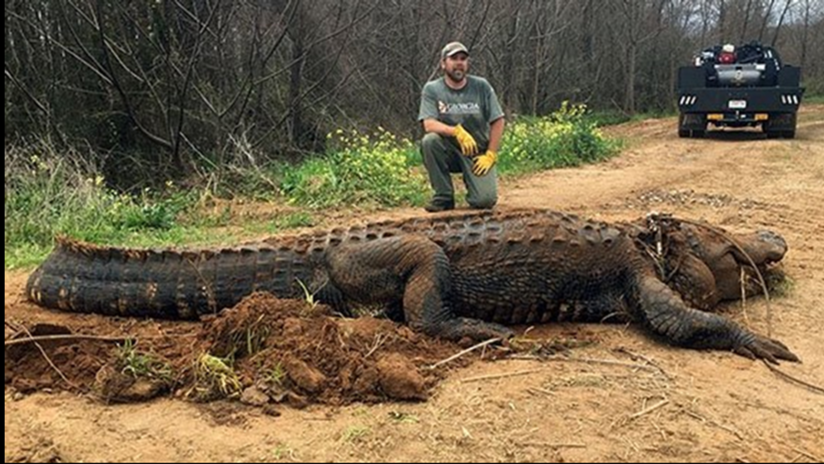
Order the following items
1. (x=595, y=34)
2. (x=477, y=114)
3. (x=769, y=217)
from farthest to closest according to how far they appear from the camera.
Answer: (x=595, y=34) < (x=769, y=217) < (x=477, y=114)

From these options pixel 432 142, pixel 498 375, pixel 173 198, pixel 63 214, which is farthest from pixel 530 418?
pixel 173 198

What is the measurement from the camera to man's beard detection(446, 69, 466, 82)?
6.79m

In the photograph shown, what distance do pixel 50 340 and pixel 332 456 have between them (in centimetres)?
166

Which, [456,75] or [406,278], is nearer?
[406,278]

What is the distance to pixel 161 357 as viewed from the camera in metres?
3.36

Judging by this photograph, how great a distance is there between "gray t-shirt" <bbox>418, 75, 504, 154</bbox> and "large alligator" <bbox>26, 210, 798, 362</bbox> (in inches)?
98.7

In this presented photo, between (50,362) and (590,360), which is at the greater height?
(50,362)

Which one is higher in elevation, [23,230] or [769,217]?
[23,230]

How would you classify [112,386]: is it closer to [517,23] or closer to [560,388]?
[560,388]

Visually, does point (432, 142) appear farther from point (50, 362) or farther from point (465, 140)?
point (50, 362)

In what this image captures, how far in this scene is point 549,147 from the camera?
12.7m

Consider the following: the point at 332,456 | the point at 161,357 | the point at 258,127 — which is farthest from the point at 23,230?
the point at 258,127

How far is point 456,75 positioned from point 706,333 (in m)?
3.55

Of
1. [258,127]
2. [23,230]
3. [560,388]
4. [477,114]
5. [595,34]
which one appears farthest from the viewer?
[595,34]
